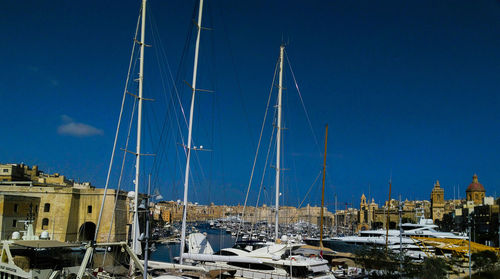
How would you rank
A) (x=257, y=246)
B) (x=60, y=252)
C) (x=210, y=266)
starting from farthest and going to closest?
(x=257, y=246) < (x=210, y=266) < (x=60, y=252)

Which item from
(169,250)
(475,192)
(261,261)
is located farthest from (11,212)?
(475,192)

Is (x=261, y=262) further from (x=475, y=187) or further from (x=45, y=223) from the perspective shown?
(x=475, y=187)

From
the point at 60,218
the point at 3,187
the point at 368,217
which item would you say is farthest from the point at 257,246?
the point at 368,217

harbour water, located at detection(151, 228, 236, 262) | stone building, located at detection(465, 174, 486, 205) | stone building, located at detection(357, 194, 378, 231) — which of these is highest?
stone building, located at detection(465, 174, 486, 205)

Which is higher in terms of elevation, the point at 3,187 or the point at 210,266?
the point at 3,187

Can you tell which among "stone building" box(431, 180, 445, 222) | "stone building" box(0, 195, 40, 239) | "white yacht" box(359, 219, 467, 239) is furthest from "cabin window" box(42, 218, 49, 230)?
"stone building" box(431, 180, 445, 222)

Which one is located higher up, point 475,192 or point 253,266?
point 475,192

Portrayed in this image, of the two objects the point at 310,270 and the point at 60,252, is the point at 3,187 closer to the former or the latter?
the point at 60,252

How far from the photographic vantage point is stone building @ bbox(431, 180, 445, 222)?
105 meters

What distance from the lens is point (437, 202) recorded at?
106 meters

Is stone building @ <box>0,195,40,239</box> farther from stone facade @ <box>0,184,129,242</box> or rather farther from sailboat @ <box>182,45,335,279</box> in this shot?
sailboat @ <box>182,45,335,279</box>

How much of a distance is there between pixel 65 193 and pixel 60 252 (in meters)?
23.1

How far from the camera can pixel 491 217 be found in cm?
6206

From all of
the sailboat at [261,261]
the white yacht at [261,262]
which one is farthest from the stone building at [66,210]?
the sailboat at [261,261]
